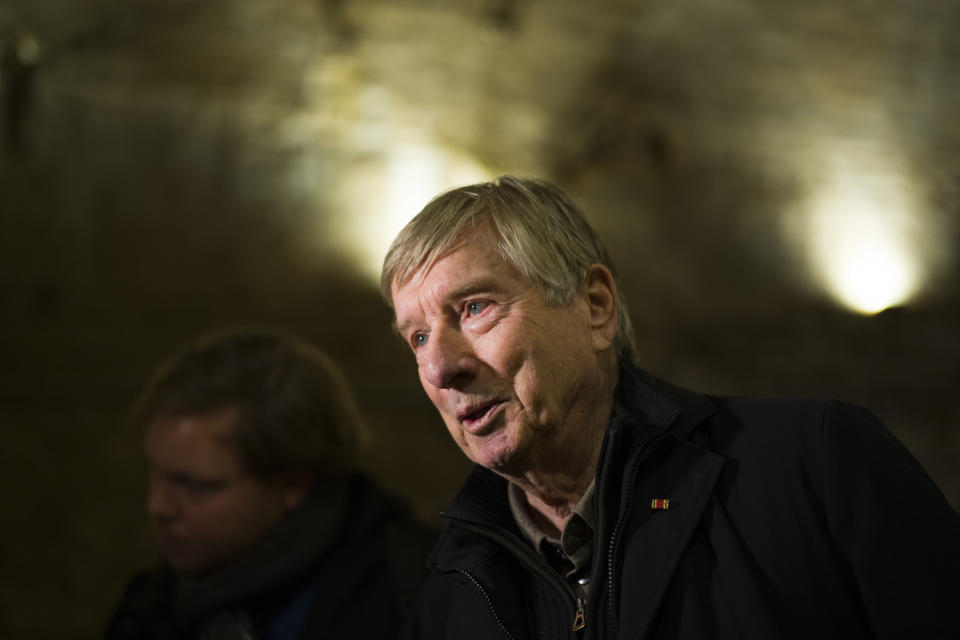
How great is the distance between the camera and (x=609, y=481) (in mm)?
1480

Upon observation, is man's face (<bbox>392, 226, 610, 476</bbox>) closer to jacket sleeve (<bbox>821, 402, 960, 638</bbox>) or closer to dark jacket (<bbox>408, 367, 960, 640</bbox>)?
dark jacket (<bbox>408, 367, 960, 640</bbox>)

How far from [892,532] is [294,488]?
174cm

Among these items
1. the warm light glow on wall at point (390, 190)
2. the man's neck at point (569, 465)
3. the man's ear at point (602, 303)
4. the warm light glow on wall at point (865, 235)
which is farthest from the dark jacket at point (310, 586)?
the warm light glow on wall at point (865, 235)

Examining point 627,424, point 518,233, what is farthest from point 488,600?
point 518,233

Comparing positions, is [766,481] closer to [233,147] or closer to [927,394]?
[927,394]

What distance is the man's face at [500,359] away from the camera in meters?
1.54

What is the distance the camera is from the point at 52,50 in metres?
4.63

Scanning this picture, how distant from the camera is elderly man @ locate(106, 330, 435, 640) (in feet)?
7.52

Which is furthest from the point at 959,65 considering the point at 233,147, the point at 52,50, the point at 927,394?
the point at 52,50

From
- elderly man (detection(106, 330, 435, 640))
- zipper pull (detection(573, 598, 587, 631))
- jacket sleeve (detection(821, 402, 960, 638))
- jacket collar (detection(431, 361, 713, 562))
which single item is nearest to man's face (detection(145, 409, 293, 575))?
elderly man (detection(106, 330, 435, 640))

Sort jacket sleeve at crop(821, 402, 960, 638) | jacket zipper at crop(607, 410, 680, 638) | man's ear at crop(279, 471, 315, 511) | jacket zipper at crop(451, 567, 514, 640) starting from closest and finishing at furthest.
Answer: jacket sleeve at crop(821, 402, 960, 638) → jacket zipper at crop(607, 410, 680, 638) → jacket zipper at crop(451, 567, 514, 640) → man's ear at crop(279, 471, 315, 511)

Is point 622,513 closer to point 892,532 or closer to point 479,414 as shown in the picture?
point 479,414

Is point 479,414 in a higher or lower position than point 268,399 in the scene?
higher

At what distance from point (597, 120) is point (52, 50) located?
10.7 feet
